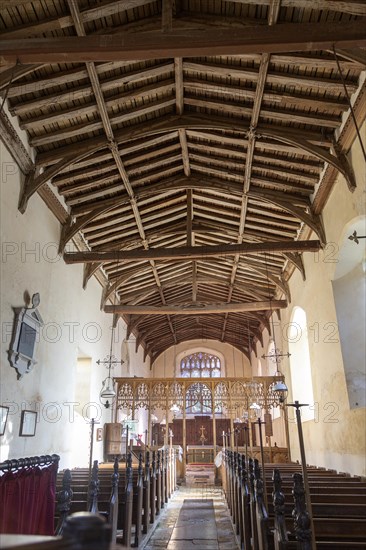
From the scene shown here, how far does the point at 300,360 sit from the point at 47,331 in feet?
20.8

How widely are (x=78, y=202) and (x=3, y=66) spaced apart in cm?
339

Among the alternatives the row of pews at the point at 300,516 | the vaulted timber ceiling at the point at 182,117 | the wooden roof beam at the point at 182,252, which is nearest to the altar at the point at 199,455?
the vaulted timber ceiling at the point at 182,117

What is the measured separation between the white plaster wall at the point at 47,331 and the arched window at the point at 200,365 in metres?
10.1

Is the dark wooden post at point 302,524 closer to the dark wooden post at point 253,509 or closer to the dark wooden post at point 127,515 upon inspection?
the dark wooden post at point 253,509

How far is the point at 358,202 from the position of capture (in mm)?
6094

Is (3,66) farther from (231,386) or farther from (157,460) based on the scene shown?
(231,386)

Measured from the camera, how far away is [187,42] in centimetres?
433

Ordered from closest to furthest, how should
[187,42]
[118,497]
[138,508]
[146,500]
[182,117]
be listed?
[187,42] < [118,497] < [138,508] < [146,500] < [182,117]

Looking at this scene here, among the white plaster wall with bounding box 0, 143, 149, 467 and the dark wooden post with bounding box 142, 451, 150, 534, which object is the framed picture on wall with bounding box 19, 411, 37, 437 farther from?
the dark wooden post with bounding box 142, 451, 150, 534

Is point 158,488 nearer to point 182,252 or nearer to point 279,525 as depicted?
point 182,252

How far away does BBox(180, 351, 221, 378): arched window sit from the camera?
67.2ft

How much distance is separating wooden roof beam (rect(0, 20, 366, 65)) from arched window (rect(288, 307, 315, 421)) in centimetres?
Result: 662

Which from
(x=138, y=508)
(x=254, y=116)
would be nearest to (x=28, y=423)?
(x=138, y=508)

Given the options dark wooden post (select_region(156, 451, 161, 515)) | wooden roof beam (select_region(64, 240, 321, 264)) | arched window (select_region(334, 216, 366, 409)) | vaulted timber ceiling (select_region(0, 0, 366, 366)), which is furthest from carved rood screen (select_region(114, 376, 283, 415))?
arched window (select_region(334, 216, 366, 409))
